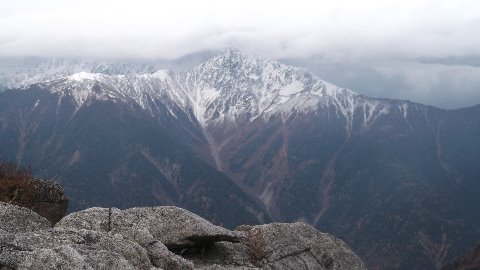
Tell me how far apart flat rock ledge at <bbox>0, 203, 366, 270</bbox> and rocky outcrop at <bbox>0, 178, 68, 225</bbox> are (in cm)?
488

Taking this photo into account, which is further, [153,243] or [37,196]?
[37,196]

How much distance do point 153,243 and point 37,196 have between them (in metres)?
12.7

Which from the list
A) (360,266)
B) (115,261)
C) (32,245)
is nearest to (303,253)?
(360,266)

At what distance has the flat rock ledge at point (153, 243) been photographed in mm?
17000

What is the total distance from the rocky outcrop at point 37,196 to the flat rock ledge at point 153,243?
488 cm

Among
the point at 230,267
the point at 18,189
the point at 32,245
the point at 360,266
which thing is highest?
the point at 32,245

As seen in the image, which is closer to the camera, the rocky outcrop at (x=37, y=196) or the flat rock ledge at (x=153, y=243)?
the flat rock ledge at (x=153, y=243)

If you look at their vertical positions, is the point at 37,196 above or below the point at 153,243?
below

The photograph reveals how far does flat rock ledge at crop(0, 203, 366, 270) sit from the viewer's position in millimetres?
17000

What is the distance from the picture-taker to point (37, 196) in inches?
1246

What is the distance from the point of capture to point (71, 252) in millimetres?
16812

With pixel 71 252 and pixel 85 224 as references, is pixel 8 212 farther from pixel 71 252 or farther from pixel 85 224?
pixel 71 252

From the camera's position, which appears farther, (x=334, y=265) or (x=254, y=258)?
(x=334, y=265)

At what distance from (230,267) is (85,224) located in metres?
6.93
